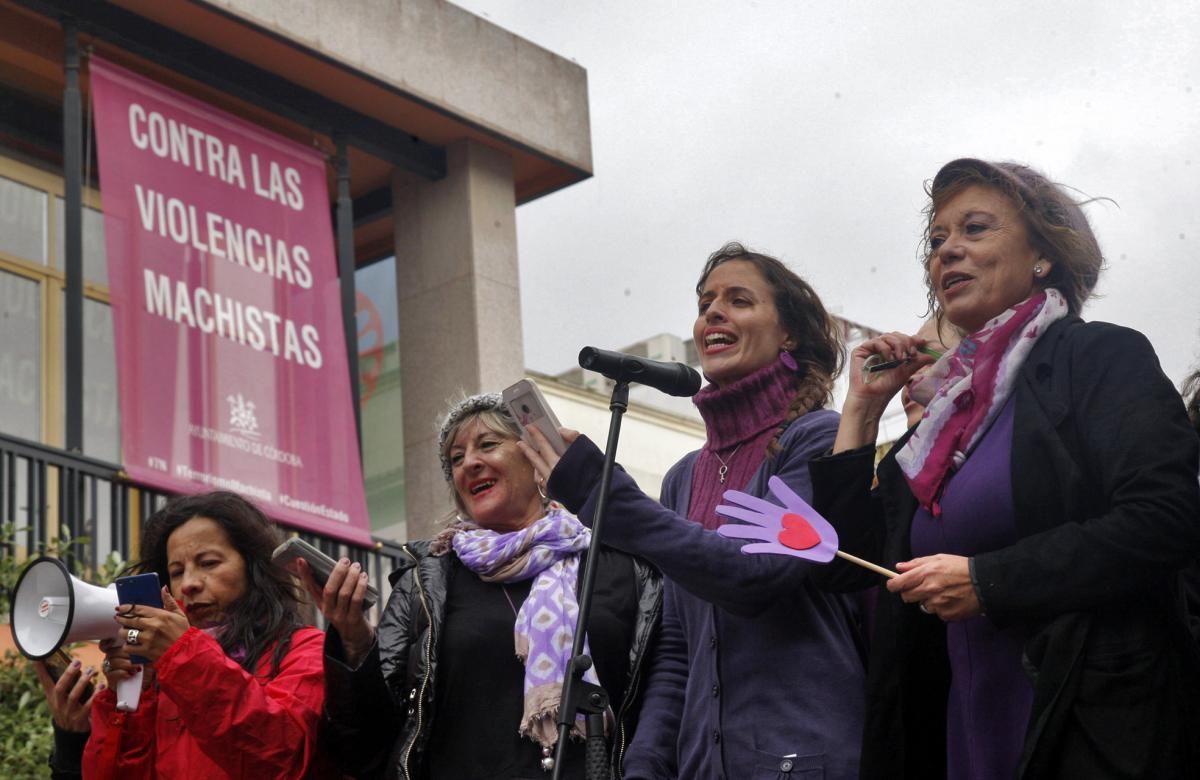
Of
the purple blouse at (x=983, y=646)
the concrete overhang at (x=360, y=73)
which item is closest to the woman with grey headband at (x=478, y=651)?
the purple blouse at (x=983, y=646)

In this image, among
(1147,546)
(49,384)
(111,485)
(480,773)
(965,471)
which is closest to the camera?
(1147,546)

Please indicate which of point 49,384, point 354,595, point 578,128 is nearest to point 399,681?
point 354,595

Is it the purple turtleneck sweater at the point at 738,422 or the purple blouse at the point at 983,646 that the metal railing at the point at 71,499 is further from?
the purple blouse at the point at 983,646

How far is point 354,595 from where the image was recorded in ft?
15.4

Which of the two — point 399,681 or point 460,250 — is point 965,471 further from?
point 460,250

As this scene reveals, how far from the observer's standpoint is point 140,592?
4.81 meters

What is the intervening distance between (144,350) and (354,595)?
20.9 feet

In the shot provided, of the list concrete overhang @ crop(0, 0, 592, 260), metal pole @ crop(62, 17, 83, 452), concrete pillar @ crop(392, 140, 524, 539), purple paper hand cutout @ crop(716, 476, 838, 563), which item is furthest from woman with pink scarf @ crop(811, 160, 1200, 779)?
concrete pillar @ crop(392, 140, 524, 539)

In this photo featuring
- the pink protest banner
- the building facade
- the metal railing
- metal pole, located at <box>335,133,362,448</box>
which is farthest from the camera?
metal pole, located at <box>335,133,362,448</box>

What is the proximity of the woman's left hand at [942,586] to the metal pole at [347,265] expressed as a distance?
349 inches

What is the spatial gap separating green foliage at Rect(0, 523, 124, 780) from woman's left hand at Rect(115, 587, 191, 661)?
6.94ft

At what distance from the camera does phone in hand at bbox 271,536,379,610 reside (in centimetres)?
467

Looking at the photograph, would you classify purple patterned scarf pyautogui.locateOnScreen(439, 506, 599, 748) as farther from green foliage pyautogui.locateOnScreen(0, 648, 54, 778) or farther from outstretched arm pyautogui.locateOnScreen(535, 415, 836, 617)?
green foliage pyautogui.locateOnScreen(0, 648, 54, 778)

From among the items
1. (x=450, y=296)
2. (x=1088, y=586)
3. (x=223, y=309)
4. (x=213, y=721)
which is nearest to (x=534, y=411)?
(x=213, y=721)
